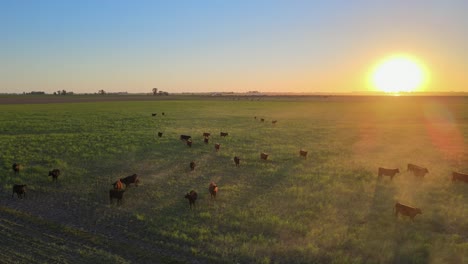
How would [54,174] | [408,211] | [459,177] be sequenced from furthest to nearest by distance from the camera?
[459,177]
[54,174]
[408,211]

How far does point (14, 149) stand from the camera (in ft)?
79.3

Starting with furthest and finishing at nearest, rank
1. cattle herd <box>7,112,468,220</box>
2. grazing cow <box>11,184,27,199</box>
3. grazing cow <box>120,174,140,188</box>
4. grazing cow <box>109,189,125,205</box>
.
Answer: grazing cow <box>120,174,140,188</box> < grazing cow <box>11,184,27,199</box> < grazing cow <box>109,189,125,205</box> < cattle herd <box>7,112,468,220</box>

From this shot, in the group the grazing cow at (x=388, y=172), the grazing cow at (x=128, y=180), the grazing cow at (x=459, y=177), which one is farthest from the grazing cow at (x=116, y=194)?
the grazing cow at (x=459, y=177)

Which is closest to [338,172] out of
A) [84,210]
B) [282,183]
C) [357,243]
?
[282,183]

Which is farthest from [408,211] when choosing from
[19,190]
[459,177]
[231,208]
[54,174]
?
[54,174]

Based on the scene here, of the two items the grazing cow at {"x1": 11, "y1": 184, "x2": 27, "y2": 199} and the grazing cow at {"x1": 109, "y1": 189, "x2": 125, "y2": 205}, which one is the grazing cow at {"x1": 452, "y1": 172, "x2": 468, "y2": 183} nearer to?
the grazing cow at {"x1": 109, "y1": 189, "x2": 125, "y2": 205}

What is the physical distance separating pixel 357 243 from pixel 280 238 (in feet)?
7.72

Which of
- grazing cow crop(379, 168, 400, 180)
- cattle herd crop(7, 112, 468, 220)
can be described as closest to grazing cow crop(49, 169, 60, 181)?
cattle herd crop(7, 112, 468, 220)

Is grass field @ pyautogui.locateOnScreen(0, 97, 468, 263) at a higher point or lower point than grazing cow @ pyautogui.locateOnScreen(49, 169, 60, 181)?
lower

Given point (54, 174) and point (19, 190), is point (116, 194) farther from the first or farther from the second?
point (54, 174)

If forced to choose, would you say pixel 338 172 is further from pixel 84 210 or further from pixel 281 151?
pixel 84 210

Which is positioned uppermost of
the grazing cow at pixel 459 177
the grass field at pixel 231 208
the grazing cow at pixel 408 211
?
the grazing cow at pixel 459 177

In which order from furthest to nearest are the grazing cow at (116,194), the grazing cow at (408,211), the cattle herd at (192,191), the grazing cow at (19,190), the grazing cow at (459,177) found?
the grazing cow at (459,177) < the grazing cow at (19,190) < the grazing cow at (116,194) < the cattle herd at (192,191) < the grazing cow at (408,211)

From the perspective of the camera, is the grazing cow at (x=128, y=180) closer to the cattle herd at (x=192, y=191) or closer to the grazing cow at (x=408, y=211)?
the cattle herd at (x=192, y=191)
